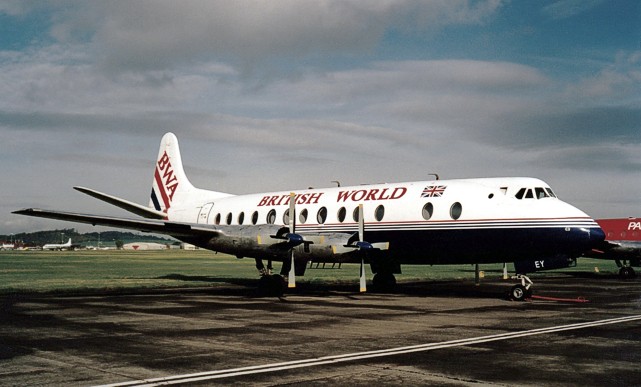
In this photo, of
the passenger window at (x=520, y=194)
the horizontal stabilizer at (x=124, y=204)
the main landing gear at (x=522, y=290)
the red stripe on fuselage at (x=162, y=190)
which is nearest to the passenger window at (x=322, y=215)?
the passenger window at (x=520, y=194)

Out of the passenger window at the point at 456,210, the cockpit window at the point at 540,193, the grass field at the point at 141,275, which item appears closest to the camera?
the cockpit window at the point at 540,193

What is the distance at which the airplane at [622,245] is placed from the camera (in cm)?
3606

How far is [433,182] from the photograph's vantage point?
20.5m

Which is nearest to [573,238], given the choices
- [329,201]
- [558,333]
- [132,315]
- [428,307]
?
[428,307]

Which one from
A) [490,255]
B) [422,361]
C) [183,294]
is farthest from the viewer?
[183,294]

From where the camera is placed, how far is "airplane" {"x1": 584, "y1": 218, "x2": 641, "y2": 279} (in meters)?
36.1

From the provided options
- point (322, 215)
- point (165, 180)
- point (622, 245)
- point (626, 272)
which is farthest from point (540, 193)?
point (626, 272)

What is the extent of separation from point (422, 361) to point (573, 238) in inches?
404

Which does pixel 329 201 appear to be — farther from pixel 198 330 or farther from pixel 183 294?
pixel 198 330

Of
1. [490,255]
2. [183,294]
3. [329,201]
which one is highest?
[329,201]

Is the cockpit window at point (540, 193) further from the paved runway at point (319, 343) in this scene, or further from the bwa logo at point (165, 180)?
the bwa logo at point (165, 180)

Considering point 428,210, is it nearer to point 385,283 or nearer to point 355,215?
point 355,215

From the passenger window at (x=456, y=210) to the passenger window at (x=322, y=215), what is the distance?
557 centimetres

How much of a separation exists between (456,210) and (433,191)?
1289 mm
